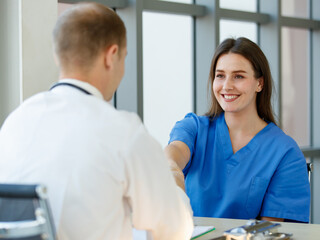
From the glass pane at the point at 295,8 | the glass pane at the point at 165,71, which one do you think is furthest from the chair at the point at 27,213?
the glass pane at the point at 295,8

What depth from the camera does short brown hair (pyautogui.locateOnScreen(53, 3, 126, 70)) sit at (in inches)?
45.9

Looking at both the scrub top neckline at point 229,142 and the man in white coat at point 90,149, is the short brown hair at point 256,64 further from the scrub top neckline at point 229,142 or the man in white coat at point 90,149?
the man in white coat at point 90,149

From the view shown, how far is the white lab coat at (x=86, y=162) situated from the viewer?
42.9 inches

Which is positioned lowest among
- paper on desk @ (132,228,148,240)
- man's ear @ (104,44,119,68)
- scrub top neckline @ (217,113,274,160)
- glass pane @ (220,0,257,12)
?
paper on desk @ (132,228,148,240)

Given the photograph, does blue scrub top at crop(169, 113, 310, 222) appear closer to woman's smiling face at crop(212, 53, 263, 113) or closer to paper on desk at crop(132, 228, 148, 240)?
woman's smiling face at crop(212, 53, 263, 113)

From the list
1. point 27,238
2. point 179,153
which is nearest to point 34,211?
point 27,238

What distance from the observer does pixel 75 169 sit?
1086 mm

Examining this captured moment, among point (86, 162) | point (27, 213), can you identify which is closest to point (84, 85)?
point (86, 162)

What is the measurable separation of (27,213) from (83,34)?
16.4 inches

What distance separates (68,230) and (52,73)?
1.42 meters

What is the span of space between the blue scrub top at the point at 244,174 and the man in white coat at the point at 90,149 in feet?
3.27

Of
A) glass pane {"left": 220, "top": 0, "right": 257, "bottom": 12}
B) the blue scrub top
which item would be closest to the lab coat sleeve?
the blue scrub top

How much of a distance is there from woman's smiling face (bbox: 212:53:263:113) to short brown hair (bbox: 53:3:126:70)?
1180 millimetres

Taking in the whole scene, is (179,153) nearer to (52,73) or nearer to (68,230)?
(52,73)
